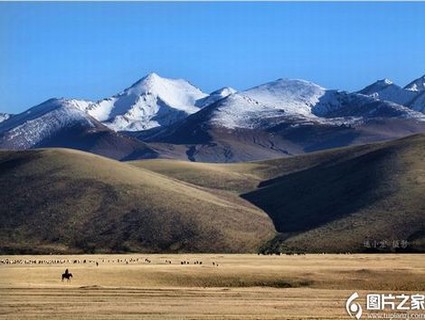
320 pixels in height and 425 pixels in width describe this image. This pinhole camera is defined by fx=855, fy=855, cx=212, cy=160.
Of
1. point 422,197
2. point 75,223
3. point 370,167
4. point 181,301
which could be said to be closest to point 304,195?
Answer: point 370,167

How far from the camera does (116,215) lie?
163 m

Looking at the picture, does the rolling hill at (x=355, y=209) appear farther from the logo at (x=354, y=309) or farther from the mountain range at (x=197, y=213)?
the logo at (x=354, y=309)

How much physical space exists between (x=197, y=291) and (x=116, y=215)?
97.9 m

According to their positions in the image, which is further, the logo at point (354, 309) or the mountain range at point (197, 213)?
the mountain range at point (197, 213)

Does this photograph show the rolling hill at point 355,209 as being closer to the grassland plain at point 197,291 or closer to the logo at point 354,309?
the grassland plain at point 197,291

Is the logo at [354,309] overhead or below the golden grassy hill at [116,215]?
overhead

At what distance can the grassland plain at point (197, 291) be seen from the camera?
173ft

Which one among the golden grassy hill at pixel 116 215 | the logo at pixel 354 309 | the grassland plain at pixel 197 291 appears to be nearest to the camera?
the logo at pixel 354 309

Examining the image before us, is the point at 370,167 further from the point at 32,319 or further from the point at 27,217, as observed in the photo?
the point at 32,319

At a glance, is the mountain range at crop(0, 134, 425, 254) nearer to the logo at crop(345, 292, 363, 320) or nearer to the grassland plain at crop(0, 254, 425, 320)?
the grassland plain at crop(0, 254, 425, 320)

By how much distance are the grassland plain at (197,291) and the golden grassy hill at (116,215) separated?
52.5 meters

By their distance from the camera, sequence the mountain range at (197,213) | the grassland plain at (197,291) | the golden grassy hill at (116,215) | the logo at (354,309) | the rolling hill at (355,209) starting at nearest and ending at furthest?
1. the logo at (354,309)
2. the grassland plain at (197,291)
3. the rolling hill at (355,209)
4. the mountain range at (197,213)
5. the golden grassy hill at (116,215)

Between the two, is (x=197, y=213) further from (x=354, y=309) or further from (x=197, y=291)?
(x=354, y=309)

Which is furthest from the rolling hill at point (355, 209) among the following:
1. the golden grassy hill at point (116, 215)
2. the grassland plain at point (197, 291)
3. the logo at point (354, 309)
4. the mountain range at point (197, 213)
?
the logo at point (354, 309)
